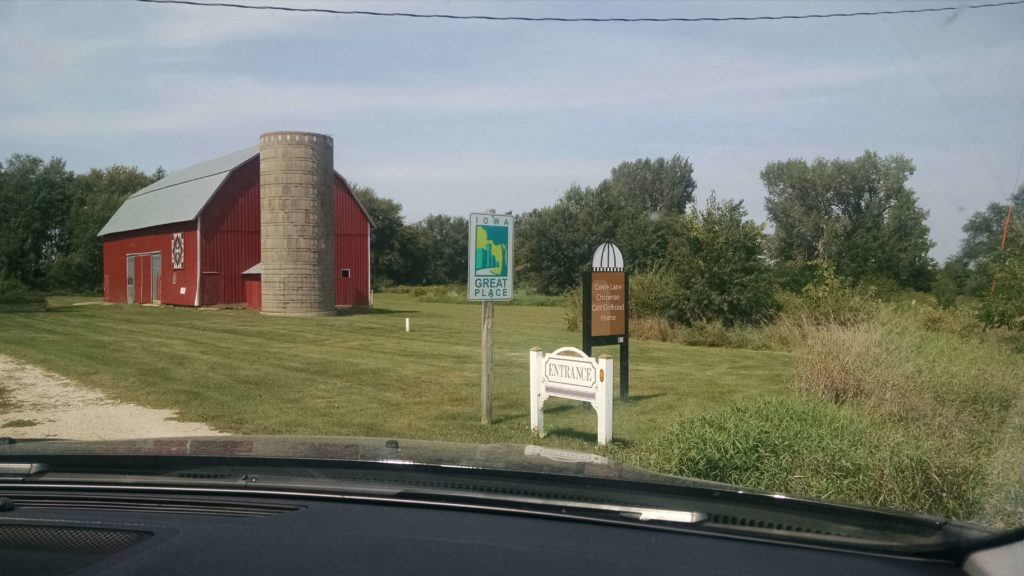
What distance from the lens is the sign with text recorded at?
10703 millimetres

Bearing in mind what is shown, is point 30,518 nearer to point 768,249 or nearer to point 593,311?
point 593,311

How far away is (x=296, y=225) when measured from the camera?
33.0 metres

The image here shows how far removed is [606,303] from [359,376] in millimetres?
4959

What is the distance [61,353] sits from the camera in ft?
59.7

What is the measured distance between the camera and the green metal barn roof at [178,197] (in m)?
39.0

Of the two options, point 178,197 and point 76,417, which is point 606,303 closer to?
point 76,417

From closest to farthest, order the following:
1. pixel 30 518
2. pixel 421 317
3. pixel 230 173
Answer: pixel 30 518, pixel 421 317, pixel 230 173

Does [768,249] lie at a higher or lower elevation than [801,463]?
higher

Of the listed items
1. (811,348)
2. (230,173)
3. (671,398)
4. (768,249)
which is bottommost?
(671,398)

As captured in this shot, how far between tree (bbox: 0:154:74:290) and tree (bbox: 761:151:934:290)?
51.4 m

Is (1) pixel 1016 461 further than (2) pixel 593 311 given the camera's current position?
No

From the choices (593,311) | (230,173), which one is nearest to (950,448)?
(593,311)

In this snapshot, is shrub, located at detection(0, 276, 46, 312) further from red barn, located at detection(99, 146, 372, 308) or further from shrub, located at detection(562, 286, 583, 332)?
shrub, located at detection(562, 286, 583, 332)

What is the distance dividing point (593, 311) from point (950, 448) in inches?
222
